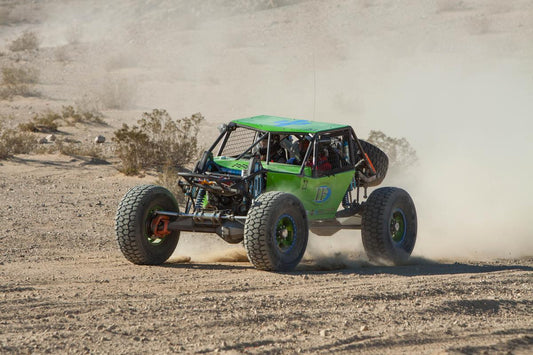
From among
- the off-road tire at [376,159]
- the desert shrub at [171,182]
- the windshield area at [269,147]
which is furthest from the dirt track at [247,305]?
the desert shrub at [171,182]

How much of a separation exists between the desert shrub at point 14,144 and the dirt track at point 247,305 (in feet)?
23.2

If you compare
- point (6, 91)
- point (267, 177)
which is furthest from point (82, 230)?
point (6, 91)

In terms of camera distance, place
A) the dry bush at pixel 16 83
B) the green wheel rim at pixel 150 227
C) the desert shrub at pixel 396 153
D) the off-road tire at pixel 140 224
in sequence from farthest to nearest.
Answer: the dry bush at pixel 16 83, the desert shrub at pixel 396 153, the green wheel rim at pixel 150 227, the off-road tire at pixel 140 224

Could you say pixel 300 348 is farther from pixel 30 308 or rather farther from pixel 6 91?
pixel 6 91

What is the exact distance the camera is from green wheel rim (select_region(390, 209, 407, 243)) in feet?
36.8

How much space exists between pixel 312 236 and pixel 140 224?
3968 millimetres

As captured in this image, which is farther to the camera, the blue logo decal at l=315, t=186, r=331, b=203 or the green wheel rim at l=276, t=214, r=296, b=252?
the blue logo decal at l=315, t=186, r=331, b=203

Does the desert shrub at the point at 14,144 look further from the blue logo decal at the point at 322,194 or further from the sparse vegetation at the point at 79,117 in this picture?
the blue logo decal at the point at 322,194

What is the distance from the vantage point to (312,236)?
43.6 ft

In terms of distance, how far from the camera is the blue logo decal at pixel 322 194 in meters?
10.5

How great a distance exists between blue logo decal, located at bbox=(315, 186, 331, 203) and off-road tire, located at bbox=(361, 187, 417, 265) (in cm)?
56

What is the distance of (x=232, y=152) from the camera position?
37.1 ft

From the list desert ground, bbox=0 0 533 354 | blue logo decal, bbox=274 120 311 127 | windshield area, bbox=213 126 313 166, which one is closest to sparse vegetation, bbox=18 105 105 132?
desert ground, bbox=0 0 533 354

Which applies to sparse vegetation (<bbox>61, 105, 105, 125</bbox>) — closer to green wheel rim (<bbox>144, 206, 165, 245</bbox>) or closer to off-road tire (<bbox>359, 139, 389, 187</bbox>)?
off-road tire (<bbox>359, 139, 389, 187</bbox>)
